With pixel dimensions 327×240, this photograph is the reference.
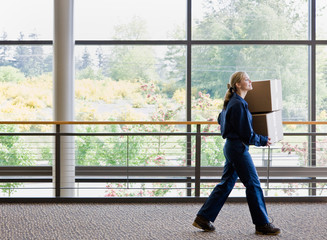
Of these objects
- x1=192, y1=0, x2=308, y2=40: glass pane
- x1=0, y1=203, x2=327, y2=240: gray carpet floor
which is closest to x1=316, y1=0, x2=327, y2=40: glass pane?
x1=192, y1=0, x2=308, y2=40: glass pane

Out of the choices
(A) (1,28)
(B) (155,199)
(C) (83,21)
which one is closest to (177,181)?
(B) (155,199)

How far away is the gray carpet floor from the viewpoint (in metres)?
3.64

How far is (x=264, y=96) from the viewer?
12.1 ft

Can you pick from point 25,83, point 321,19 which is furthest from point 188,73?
point 25,83

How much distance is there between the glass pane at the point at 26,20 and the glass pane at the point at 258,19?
Answer: 7.38 feet

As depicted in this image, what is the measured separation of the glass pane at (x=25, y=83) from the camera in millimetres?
6516

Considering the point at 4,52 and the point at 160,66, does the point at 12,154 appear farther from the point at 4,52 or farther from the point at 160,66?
the point at 160,66

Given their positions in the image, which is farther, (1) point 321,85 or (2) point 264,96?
(1) point 321,85

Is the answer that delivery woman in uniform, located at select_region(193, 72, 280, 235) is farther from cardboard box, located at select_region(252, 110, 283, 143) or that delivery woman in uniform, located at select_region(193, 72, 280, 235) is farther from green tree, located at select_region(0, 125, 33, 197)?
green tree, located at select_region(0, 125, 33, 197)

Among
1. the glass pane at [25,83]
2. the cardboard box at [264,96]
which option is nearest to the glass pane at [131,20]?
the glass pane at [25,83]

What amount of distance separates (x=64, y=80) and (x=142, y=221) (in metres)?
2.77

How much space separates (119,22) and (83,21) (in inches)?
19.9

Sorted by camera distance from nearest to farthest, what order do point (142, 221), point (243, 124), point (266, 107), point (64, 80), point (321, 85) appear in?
1. point (243, 124)
2. point (266, 107)
3. point (142, 221)
4. point (64, 80)
5. point (321, 85)

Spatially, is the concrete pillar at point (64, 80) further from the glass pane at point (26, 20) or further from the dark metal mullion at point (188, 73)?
the dark metal mullion at point (188, 73)
